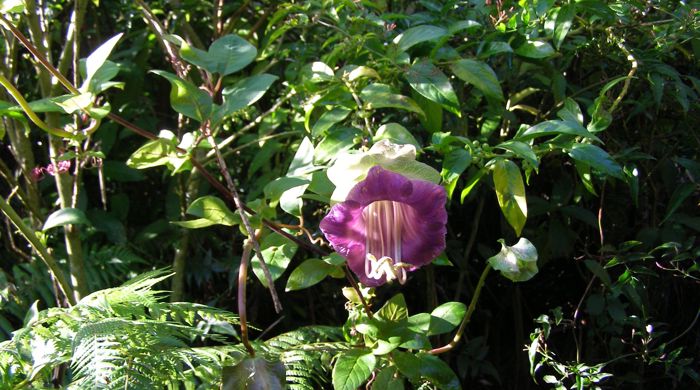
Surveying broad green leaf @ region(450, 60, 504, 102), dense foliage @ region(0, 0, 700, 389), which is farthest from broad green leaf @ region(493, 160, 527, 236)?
broad green leaf @ region(450, 60, 504, 102)

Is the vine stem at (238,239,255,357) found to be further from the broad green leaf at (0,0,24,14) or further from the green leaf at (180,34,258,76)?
the broad green leaf at (0,0,24,14)

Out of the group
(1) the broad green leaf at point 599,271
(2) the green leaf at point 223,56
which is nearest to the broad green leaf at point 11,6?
(2) the green leaf at point 223,56

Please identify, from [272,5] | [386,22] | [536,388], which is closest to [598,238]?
[536,388]

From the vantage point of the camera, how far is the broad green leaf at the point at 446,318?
1.40 metres

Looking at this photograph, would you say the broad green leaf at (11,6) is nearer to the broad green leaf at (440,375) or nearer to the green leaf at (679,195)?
the broad green leaf at (440,375)

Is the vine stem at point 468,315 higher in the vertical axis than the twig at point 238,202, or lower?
lower

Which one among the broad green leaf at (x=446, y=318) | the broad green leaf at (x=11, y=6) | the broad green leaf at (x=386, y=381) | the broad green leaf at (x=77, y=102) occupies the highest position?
the broad green leaf at (x=11, y=6)

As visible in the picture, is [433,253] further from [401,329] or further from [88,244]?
[88,244]

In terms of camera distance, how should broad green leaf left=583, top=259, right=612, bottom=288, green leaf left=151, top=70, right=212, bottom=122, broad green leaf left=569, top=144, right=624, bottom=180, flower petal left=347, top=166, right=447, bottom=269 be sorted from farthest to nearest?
broad green leaf left=583, top=259, right=612, bottom=288 < broad green leaf left=569, top=144, right=624, bottom=180 < green leaf left=151, top=70, right=212, bottom=122 < flower petal left=347, top=166, right=447, bottom=269

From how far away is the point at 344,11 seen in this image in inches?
76.2

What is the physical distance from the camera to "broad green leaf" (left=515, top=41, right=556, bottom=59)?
157 cm

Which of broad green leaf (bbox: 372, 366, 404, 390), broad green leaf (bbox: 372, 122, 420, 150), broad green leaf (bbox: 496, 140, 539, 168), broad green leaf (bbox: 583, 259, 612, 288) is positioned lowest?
broad green leaf (bbox: 583, 259, 612, 288)

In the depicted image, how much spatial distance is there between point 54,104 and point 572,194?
3.83ft

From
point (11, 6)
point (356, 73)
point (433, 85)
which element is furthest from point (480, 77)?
point (11, 6)
